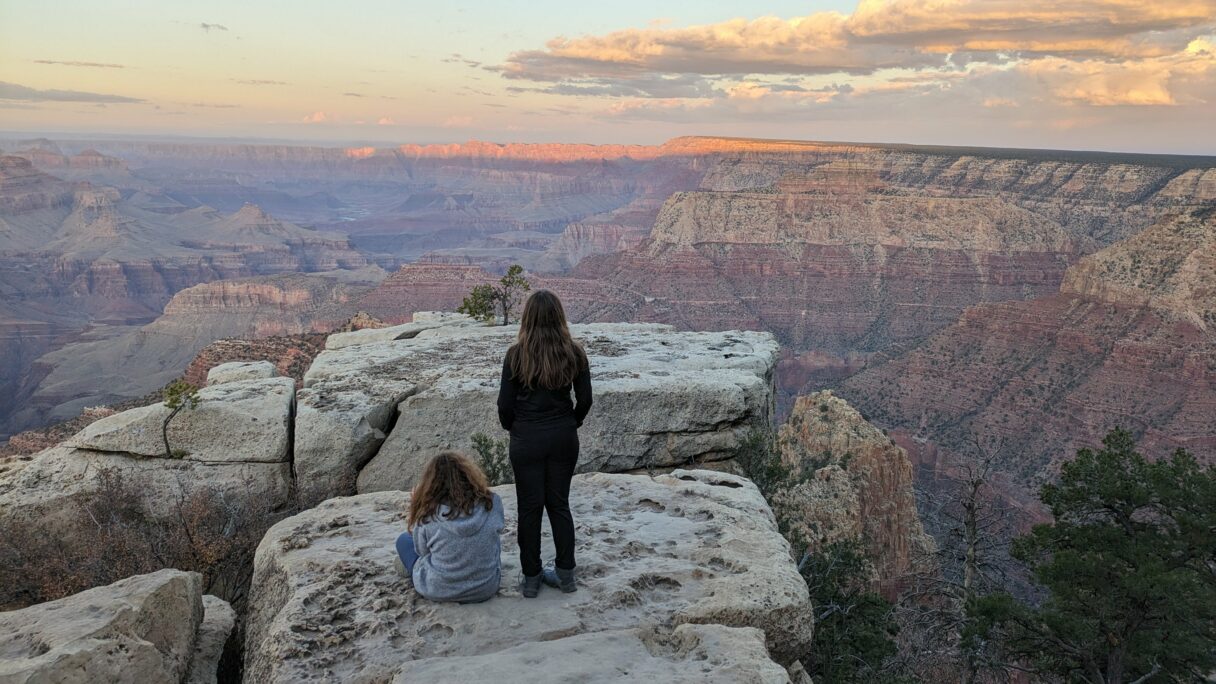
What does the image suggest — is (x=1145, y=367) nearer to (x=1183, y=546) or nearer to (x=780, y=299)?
(x=1183, y=546)

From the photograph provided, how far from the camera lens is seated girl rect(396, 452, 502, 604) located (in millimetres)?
6191

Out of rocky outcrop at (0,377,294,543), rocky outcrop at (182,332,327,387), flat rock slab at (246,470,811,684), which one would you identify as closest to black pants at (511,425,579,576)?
flat rock slab at (246,470,811,684)

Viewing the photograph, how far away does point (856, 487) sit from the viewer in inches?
1035

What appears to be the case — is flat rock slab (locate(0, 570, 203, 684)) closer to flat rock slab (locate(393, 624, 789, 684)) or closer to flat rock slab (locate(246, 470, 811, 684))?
flat rock slab (locate(246, 470, 811, 684))

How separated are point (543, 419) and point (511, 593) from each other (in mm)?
1527

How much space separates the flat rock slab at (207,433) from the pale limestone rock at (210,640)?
13.2 feet

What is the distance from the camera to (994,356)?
58.4 metres

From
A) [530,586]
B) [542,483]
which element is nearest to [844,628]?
[530,586]

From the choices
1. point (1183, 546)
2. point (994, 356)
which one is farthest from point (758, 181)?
point (1183, 546)

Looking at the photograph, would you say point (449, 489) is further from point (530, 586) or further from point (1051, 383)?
point (1051, 383)

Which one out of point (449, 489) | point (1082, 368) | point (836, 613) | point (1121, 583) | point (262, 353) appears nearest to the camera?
point (449, 489)

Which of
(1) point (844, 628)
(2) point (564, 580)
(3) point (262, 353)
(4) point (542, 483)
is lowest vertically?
(1) point (844, 628)

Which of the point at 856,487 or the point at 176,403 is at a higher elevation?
the point at 176,403

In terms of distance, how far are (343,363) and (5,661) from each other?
9225 mm
